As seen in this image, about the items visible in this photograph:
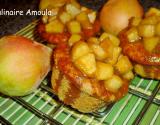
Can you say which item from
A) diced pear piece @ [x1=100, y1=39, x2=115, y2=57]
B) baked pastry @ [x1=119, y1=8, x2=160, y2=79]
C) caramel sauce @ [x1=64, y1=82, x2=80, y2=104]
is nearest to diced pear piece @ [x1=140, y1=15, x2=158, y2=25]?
baked pastry @ [x1=119, y1=8, x2=160, y2=79]

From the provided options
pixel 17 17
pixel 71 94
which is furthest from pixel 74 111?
pixel 17 17

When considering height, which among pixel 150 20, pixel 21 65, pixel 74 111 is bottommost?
pixel 74 111

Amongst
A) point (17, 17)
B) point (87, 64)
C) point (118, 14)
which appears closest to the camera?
point (87, 64)

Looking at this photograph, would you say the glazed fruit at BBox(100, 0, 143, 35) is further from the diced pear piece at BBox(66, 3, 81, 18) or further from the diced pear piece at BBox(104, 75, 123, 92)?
the diced pear piece at BBox(104, 75, 123, 92)

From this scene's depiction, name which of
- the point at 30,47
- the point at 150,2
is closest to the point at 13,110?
the point at 30,47

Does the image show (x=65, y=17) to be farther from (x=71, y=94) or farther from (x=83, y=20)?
(x=71, y=94)

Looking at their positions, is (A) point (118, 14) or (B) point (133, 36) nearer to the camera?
(B) point (133, 36)

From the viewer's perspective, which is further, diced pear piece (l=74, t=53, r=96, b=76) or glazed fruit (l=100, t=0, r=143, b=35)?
glazed fruit (l=100, t=0, r=143, b=35)
